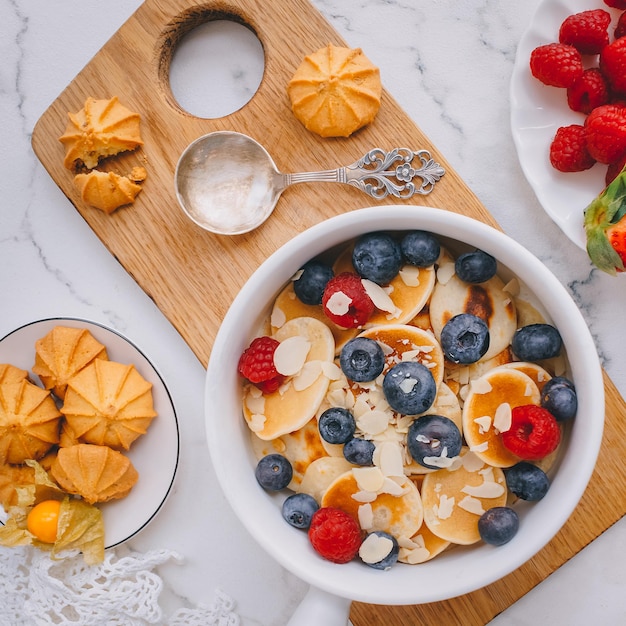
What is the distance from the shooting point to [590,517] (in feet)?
3.73

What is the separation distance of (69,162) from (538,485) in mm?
914

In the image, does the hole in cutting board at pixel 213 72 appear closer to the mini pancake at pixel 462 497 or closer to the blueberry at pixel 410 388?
the blueberry at pixel 410 388

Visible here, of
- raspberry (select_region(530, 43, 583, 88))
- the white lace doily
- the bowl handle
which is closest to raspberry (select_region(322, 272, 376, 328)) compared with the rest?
the bowl handle

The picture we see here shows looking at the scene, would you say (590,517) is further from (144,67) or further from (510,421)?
(144,67)

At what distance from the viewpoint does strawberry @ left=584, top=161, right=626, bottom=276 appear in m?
1.08

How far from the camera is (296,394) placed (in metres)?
1.02

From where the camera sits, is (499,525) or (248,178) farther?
(248,178)

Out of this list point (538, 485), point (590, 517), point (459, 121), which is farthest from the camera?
point (459, 121)

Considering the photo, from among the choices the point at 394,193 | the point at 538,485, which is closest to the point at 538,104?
the point at 394,193

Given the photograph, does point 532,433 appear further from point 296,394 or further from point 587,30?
point 587,30

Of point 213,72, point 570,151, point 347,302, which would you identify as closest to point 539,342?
Result: point 347,302

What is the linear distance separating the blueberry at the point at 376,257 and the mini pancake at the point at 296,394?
105mm

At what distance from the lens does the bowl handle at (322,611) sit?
0.94 metres

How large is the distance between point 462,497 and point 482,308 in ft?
0.90
